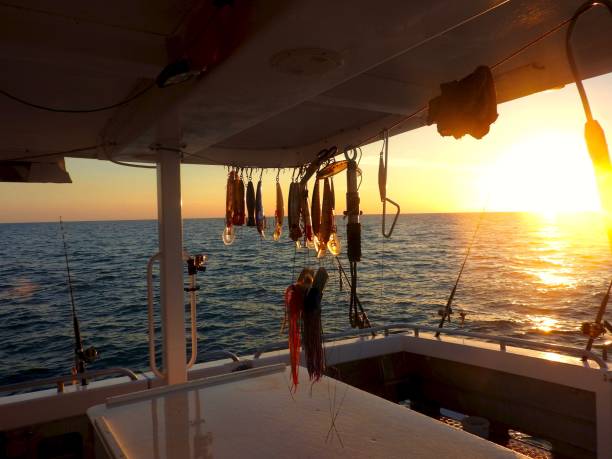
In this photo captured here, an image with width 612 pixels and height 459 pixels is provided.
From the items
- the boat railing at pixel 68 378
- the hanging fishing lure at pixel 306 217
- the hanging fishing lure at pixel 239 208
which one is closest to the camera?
the hanging fishing lure at pixel 306 217

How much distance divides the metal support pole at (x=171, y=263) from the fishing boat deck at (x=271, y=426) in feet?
4.66

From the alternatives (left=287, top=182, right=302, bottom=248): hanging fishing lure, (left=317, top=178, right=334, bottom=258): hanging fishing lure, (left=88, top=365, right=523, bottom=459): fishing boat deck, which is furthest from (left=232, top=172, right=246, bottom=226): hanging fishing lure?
(left=88, top=365, right=523, bottom=459): fishing boat deck

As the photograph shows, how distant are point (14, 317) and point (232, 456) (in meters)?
24.0

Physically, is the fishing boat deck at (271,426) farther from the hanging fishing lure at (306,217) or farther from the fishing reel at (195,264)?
the fishing reel at (195,264)

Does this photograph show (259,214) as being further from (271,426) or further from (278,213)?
(271,426)

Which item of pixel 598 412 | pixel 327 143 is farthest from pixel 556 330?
pixel 327 143

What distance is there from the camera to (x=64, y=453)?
463 centimetres

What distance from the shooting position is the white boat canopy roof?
70.3 inches

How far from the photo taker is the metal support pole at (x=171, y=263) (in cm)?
454

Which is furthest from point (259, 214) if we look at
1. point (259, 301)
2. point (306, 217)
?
point (259, 301)

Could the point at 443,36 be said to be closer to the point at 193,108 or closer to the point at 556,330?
the point at 193,108

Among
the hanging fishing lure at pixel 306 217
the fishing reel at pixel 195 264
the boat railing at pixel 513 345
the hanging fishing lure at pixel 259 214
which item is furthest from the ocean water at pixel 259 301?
the hanging fishing lure at pixel 306 217

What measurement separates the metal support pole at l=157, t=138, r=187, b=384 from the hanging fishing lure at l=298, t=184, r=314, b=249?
1.51m

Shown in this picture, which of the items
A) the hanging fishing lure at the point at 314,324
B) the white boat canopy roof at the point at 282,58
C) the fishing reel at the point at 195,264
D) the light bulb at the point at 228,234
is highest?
the white boat canopy roof at the point at 282,58
